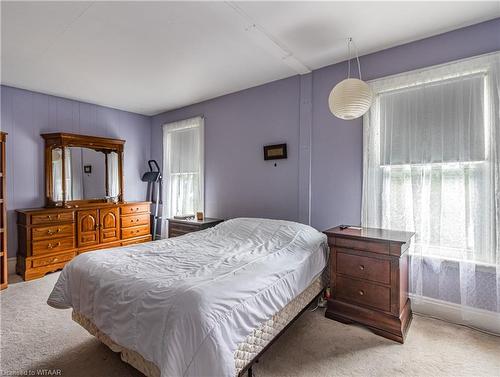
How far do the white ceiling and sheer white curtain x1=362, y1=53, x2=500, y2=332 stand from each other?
52 cm

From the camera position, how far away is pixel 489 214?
2182 mm

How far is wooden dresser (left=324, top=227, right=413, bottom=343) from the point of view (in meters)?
2.08

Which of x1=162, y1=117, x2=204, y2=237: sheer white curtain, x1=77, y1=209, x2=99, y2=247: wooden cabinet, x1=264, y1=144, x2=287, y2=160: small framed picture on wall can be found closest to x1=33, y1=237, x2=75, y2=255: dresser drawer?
x1=77, y1=209, x2=99, y2=247: wooden cabinet

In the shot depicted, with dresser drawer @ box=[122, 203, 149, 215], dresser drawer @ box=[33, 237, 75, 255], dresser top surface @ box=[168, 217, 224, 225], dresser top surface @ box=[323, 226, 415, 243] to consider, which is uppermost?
dresser drawer @ box=[122, 203, 149, 215]

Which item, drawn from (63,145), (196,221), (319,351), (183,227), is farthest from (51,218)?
(319,351)

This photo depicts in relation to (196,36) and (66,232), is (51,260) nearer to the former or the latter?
(66,232)

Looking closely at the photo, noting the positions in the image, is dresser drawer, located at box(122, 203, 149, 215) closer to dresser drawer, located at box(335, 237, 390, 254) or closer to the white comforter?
the white comforter

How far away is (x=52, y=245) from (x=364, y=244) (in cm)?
389

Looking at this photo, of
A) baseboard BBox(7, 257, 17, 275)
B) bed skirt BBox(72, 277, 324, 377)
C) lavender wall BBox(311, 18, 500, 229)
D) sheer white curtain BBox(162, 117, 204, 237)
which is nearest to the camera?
bed skirt BBox(72, 277, 324, 377)

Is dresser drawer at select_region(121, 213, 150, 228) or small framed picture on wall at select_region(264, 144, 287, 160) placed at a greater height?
small framed picture on wall at select_region(264, 144, 287, 160)

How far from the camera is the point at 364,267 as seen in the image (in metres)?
2.23

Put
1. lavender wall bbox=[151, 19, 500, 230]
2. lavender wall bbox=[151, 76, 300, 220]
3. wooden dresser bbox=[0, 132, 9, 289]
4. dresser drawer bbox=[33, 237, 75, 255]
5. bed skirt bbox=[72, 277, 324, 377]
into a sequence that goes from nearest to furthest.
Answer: bed skirt bbox=[72, 277, 324, 377] < lavender wall bbox=[151, 19, 500, 230] < wooden dresser bbox=[0, 132, 9, 289] < lavender wall bbox=[151, 76, 300, 220] < dresser drawer bbox=[33, 237, 75, 255]

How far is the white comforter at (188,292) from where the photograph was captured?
1.29m

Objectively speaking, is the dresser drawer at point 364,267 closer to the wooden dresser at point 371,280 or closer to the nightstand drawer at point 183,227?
the wooden dresser at point 371,280
